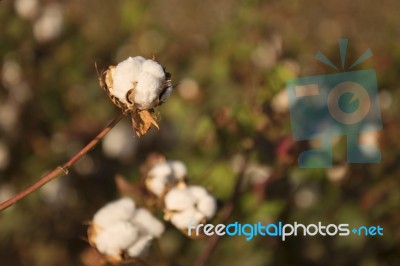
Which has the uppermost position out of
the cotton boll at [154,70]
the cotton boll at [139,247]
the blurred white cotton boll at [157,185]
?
the blurred white cotton boll at [157,185]

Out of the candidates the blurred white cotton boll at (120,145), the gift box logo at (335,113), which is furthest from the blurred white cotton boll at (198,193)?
the blurred white cotton boll at (120,145)

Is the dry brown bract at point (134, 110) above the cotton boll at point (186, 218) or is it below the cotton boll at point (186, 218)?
below

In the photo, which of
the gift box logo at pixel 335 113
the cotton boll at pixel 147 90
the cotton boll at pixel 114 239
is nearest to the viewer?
the cotton boll at pixel 147 90

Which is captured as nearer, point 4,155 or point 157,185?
point 157,185

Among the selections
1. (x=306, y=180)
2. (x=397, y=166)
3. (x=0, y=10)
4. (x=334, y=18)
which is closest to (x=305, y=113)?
(x=306, y=180)

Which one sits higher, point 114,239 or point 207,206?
point 207,206

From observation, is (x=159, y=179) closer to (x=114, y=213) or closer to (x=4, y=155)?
(x=114, y=213)

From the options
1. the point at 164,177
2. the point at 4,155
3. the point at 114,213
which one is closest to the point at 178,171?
the point at 164,177

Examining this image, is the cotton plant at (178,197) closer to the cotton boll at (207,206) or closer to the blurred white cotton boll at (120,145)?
the cotton boll at (207,206)

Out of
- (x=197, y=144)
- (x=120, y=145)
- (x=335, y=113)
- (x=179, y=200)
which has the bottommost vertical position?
(x=179, y=200)
